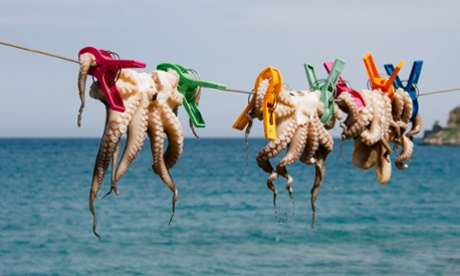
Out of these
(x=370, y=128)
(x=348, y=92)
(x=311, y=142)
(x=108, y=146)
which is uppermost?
(x=348, y=92)

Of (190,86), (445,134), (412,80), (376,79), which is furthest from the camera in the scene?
(445,134)

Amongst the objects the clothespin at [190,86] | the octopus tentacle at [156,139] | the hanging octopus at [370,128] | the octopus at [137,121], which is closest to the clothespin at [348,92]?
the hanging octopus at [370,128]

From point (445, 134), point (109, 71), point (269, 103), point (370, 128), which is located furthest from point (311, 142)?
point (445, 134)

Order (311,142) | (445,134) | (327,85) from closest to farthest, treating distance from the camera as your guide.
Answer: (311,142), (327,85), (445,134)

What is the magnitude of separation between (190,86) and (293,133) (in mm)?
599

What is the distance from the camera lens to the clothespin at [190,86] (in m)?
4.12

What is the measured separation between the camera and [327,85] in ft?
15.2

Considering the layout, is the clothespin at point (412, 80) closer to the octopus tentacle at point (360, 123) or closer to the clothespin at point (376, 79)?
the clothespin at point (376, 79)

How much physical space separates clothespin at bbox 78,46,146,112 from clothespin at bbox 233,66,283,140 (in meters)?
0.80

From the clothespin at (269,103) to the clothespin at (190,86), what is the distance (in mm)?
228

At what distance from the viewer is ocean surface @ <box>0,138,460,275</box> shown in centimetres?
1798

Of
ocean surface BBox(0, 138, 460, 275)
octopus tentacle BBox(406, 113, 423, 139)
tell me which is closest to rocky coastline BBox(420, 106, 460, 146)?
ocean surface BBox(0, 138, 460, 275)

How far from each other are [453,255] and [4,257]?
32.3 feet

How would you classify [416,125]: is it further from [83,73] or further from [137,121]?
[83,73]
